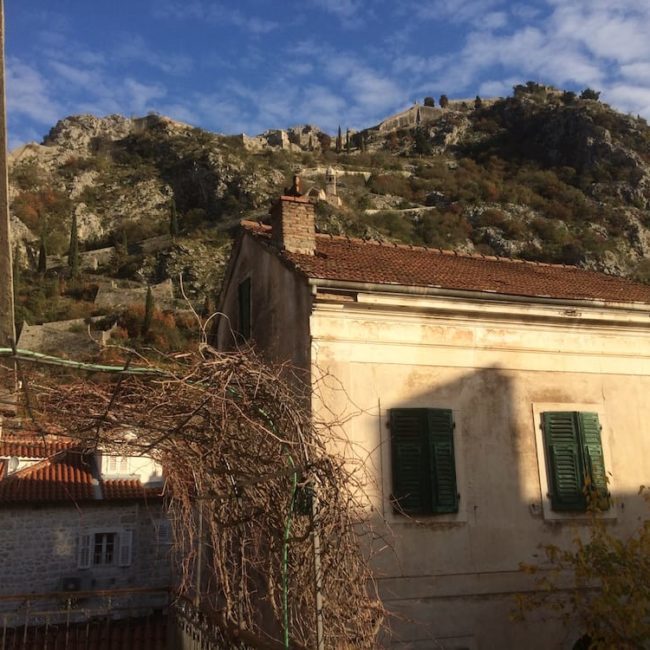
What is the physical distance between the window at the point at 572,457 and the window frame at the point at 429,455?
1524 millimetres

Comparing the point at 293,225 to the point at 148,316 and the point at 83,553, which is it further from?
the point at 148,316

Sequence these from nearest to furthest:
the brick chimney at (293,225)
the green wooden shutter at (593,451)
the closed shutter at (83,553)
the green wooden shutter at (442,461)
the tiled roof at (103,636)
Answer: the green wooden shutter at (442,461) → the green wooden shutter at (593,451) → the brick chimney at (293,225) → the tiled roof at (103,636) → the closed shutter at (83,553)

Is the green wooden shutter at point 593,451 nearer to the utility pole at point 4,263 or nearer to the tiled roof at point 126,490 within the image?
the utility pole at point 4,263

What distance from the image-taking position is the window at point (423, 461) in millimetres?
8703

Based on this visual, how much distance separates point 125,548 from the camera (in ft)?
66.1

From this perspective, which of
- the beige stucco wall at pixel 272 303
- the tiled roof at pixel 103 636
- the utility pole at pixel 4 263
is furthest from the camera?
the tiled roof at pixel 103 636

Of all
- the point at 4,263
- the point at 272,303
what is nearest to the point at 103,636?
the point at 272,303

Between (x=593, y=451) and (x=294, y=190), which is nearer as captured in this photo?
(x=593, y=451)

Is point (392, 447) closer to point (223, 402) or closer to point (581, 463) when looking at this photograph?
point (581, 463)

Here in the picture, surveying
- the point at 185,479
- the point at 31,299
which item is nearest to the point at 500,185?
the point at 31,299

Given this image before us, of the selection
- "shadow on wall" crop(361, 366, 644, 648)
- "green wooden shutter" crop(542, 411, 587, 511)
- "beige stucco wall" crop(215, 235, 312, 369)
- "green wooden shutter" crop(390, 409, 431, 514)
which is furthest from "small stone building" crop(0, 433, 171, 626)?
"green wooden shutter" crop(542, 411, 587, 511)

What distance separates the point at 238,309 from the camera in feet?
39.9

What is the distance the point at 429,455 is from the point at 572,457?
90.7 inches

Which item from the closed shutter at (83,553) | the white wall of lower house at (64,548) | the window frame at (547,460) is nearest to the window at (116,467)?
the white wall of lower house at (64,548)
